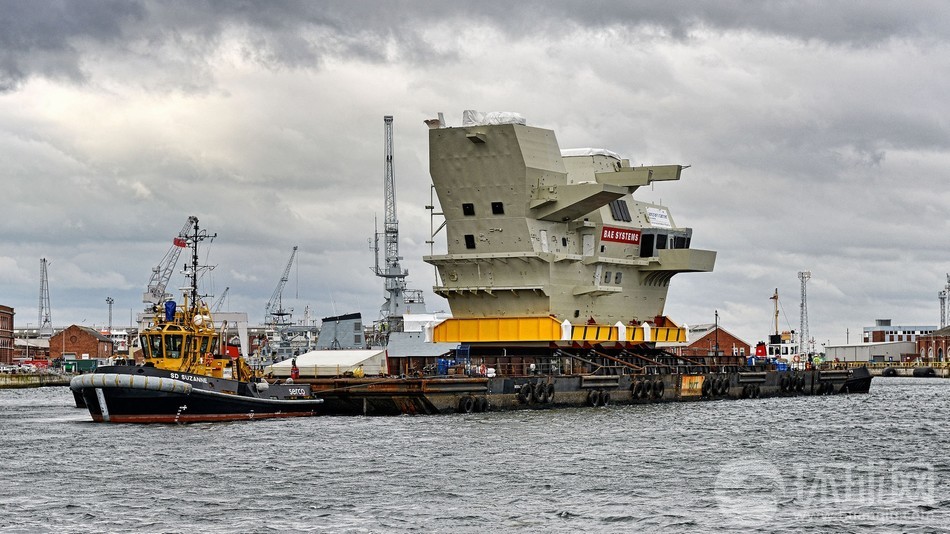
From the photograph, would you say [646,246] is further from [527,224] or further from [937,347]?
[937,347]

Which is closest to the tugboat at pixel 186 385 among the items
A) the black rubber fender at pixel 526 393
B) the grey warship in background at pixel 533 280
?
the grey warship in background at pixel 533 280

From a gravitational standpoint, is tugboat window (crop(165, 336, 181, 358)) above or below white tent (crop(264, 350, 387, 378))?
above

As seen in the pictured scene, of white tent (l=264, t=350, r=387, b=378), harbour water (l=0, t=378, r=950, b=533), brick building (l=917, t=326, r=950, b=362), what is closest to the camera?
harbour water (l=0, t=378, r=950, b=533)

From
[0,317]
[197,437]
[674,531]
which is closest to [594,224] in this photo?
[197,437]

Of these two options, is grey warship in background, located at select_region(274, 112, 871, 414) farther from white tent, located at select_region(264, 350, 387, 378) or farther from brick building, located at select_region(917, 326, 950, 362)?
brick building, located at select_region(917, 326, 950, 362)

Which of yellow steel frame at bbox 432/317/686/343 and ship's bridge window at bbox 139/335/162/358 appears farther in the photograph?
yellow steel frame at bbox 432/317/686/343

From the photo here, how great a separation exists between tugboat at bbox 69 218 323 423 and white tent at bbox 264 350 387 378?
60.1ft

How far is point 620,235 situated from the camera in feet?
236

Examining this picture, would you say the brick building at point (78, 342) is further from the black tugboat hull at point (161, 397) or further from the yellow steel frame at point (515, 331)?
the black tugboat hull at point (161, 397)

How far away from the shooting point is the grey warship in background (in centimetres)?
6150

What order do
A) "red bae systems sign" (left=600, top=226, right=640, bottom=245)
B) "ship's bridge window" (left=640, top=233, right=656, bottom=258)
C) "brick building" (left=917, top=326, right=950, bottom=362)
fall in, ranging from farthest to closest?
"brick building" (left=917, top=326, right=950, bottom=362) < "ship's bridge window" (left=640, top=233, right=656, bottom=258) < "red bae systems sign" (left=600, top=226, right=640, bottom=245)

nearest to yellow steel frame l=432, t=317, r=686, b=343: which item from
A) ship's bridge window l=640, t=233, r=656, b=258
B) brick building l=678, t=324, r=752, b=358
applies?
Result: ship's bridge window l=640, t=233, r=656, b=258

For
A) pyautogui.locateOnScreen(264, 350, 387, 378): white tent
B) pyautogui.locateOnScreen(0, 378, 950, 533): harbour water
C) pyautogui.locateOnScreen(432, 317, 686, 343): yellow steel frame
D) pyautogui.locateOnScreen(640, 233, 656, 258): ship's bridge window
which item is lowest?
pyautogui.locateOnScreen(0, 378, 950, 533): harbour water

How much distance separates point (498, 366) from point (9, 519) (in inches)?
1477
